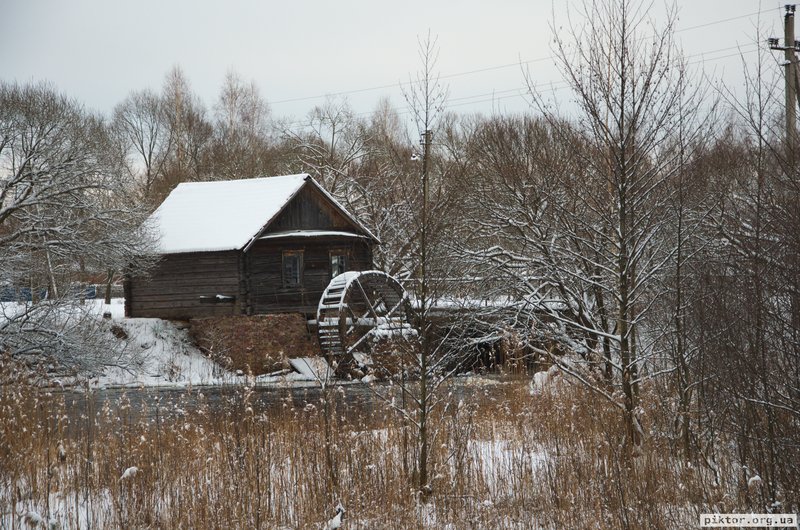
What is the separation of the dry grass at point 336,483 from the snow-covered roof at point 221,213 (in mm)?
16773

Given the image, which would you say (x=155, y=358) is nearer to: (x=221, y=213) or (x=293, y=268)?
(x=293, y=268)

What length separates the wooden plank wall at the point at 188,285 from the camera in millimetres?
26016

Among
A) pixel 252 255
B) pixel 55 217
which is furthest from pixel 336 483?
pixel 252 255

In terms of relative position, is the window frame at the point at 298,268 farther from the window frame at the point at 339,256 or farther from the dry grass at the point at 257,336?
the dry grass at the point at 257,336

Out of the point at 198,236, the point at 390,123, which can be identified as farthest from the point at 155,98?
the point at 198,236

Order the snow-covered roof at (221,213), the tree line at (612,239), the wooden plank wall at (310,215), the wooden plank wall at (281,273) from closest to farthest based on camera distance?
the tree line at (612,239) → the snow-covered roof at (221,213) → the wooden plank wall at (281,273) → the wooden plank wall at (310,215)

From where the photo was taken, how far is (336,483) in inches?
287

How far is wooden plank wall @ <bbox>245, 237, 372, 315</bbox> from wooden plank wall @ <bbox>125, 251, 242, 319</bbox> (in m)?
0.60

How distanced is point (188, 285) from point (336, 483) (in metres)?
20.1

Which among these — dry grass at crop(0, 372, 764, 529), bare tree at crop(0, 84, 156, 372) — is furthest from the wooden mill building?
dry grass at crop(0, 372, 764, 529)

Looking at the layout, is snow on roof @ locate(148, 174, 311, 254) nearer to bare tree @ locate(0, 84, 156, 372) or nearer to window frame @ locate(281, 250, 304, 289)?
window frame @ locate(281, 250, 304, 289)

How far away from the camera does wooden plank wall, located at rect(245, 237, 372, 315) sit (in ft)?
85.9

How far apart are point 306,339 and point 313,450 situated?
1795 cm

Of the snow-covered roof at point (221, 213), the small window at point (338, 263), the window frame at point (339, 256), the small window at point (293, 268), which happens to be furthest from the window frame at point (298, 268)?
the snow-covered roof at point (221, 213)
